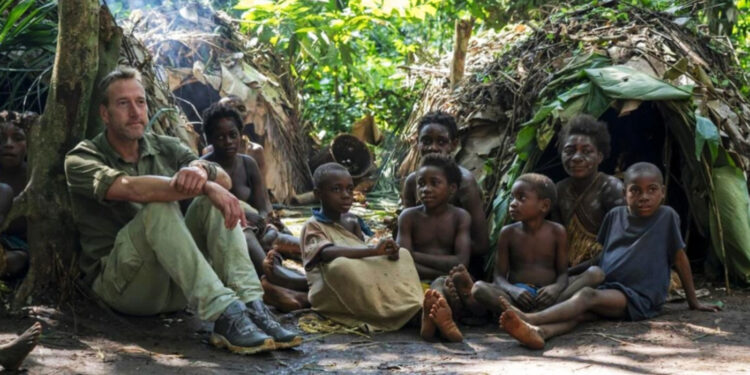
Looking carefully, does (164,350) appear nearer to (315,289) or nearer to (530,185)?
(315,289)

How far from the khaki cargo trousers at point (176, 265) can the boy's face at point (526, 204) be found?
4.91 ft

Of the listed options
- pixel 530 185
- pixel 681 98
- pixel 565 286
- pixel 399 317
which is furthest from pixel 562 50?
pixel 399 317

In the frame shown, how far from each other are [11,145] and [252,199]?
176 centimetres

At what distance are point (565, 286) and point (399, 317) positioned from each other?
0.89m

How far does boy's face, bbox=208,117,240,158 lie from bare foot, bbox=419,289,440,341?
226 cm

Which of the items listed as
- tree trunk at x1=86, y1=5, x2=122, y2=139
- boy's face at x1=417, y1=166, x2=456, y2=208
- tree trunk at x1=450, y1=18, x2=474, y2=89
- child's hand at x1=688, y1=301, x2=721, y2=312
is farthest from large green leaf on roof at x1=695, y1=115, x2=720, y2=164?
tree trunk at x1=86, y1=5, x2=122, y2=139

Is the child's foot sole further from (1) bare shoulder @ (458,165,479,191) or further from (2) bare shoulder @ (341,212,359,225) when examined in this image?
(1) bare shoulder @ (458,165,479,191)

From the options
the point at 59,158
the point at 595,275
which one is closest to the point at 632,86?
the point at 595,275

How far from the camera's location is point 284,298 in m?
4.89

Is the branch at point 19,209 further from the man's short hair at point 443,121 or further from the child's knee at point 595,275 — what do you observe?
the child's knee at point 595,275

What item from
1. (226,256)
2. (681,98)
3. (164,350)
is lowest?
(164,350)

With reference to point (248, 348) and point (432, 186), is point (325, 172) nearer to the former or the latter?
point (432, 186)

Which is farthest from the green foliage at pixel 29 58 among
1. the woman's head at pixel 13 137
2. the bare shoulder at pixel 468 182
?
the bare shoulder at pixel 468 182

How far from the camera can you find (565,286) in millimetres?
4512
